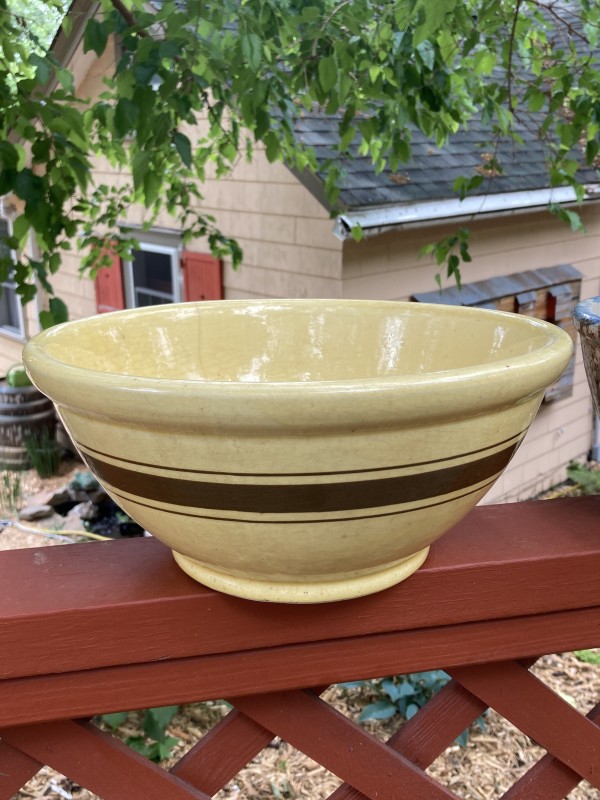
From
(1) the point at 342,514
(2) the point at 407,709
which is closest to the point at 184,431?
(1) the point at 342,514

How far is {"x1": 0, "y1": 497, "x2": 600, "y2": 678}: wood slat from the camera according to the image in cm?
66

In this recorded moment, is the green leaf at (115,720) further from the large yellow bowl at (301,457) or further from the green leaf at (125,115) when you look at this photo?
the large yellow bowl at (301,457)

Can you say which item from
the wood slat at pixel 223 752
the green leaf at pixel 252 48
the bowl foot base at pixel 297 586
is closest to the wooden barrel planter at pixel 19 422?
the green leaf at pixel 252 48

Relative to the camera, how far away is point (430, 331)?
0.86 metres

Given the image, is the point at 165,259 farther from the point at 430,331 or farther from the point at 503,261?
the point at 430,331

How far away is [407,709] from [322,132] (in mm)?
2826

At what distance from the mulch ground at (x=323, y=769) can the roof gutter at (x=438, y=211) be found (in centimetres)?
192

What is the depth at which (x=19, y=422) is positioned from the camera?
18.9ft

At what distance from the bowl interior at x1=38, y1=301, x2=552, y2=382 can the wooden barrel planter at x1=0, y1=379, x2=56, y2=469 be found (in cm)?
518

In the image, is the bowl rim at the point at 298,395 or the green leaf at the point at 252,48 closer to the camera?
the bowl rim at the point at 298,395

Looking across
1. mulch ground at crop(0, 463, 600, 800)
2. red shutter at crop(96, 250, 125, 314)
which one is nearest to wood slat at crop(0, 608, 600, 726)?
mulch ground at crop(0, 463, 600, 800)

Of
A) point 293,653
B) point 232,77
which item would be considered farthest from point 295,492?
point 232,77

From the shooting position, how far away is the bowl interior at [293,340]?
813 millimetres

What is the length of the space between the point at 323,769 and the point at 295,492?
2356mm
